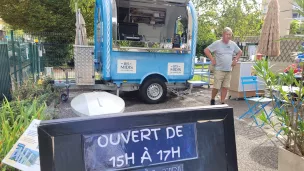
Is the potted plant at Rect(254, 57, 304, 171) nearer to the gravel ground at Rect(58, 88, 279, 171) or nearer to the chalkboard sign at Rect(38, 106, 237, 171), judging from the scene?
the gravel ground at Rect(58, 88, 279, 171)

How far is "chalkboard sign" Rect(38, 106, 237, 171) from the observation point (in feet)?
3.65

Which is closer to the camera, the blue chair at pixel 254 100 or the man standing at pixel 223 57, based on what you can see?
the blue chair at pixel 254 100

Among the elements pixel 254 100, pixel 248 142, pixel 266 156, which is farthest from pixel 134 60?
pixel 266 156

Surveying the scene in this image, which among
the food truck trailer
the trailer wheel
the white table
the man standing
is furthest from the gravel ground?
the white table

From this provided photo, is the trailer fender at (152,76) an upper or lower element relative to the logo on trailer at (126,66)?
lower

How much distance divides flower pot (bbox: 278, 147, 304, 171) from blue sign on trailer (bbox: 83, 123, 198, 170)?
5.15ft

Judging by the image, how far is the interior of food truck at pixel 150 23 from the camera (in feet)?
24.0

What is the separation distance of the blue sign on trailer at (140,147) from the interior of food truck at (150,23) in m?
5.63

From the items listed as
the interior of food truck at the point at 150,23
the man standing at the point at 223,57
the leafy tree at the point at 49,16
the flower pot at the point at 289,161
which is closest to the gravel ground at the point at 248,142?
the flower pot at the point at 289,161

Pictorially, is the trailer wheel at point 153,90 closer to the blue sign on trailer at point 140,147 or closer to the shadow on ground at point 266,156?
the shadow on ground at point 266,156

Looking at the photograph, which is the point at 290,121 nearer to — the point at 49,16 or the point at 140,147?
the point at 140,147

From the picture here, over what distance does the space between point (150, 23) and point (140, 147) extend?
754cm

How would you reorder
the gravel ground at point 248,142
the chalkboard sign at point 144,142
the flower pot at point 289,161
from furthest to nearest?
1. the gravel ground at point 248,142
2. the flower pot at point 289,161
3. the chalkboard sign at point 144,142

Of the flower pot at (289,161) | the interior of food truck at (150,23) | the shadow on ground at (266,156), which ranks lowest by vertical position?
the shadow on ground at (266,156)
